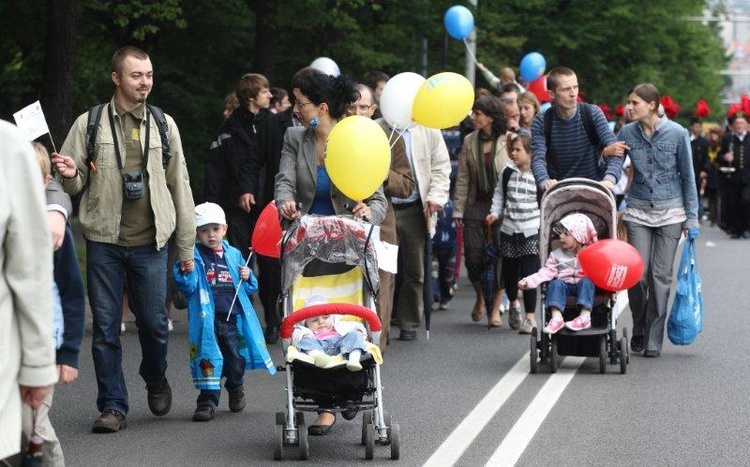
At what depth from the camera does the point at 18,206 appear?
4.72 m

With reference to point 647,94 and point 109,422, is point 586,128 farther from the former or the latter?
point 109,422

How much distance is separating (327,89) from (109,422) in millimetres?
2252

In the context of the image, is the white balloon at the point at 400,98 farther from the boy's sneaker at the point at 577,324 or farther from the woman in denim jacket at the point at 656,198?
the boy's sneaker at the point at 577,324

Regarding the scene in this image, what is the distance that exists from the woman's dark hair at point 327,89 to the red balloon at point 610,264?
278cm

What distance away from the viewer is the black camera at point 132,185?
9.06 meters

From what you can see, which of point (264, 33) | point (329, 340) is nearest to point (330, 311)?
point (329, 340)

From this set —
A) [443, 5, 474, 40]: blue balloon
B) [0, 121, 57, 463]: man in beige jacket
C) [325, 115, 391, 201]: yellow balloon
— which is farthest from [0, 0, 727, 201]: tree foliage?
[0, 121, 57, 463]: man in beige jacket

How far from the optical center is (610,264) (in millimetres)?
11320

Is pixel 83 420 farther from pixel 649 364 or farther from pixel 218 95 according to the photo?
pixel 218 95

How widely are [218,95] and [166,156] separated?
69.1 ft

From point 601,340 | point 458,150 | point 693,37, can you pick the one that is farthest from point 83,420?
point 693,37

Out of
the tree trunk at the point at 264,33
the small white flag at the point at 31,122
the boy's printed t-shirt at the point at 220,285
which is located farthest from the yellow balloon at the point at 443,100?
the tree trunk at the point at 264,33

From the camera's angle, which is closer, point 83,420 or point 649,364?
point 83,420

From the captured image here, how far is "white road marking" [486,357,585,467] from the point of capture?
27.9 feet
